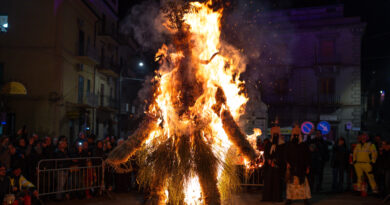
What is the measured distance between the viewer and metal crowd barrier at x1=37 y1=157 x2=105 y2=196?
8914 millimetres

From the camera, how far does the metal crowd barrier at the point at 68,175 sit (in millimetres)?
8914

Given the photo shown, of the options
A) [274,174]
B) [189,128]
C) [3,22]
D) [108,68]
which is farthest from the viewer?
[108,68]

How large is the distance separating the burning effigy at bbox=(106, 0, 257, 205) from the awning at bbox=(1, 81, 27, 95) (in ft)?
55.7

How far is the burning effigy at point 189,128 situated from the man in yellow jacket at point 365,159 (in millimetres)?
6209

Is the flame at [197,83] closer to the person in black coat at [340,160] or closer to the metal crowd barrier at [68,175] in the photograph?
the metal crowd barrier at [68,175]

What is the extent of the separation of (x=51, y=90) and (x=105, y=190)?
1408 centimetres

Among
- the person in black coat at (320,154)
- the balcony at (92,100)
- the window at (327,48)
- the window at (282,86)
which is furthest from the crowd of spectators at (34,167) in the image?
the window at (327,48)

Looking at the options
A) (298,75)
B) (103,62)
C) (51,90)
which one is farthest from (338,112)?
(51,90)

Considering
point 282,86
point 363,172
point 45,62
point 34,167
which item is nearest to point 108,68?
point 45,62

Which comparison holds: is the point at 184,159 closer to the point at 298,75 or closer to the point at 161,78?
the point at 161,78

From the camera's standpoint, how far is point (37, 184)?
28.1 feet

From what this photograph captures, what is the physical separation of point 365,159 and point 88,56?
19.9m

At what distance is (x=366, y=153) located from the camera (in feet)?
33.5

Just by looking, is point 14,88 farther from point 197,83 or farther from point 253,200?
point 197,83
